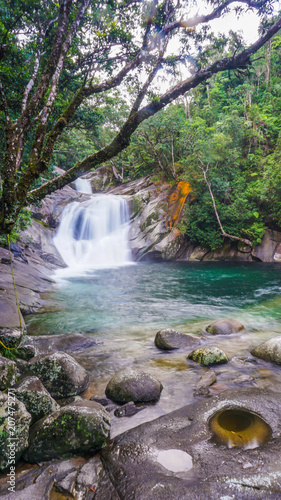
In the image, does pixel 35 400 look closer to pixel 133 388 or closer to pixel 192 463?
pixel 133 388

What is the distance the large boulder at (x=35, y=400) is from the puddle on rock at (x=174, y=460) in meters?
1.44

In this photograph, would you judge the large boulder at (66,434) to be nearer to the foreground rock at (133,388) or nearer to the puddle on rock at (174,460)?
the puddle on rock at (174,460)

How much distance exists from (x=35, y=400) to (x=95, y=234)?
66.1 ft

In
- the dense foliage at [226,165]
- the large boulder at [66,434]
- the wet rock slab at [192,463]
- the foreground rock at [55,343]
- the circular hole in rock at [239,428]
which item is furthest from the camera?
the dense foliage at [226,165]

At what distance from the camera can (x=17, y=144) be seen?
154 inches

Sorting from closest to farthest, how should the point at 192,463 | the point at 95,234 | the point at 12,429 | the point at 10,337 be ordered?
the point at 192,463
the point at 12,429
the point at 10,337
the point at 95,234

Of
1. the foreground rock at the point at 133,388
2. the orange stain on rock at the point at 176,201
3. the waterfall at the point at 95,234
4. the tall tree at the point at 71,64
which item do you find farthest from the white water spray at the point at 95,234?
the foreground rock at the point at 133,388

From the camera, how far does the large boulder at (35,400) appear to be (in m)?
3.15

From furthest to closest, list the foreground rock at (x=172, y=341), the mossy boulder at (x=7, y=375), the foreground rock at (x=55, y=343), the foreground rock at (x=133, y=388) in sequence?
the foreground rock at (x=172, y=341) < the foreground rock at (x=55, y=343) < the foreground rock at (x=133, y=388) < the mossy boulder at (x=7, y=375)

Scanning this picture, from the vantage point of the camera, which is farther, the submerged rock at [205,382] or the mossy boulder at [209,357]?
the mossy boulder at [209,357]

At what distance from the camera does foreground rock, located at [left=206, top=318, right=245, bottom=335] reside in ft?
22.0

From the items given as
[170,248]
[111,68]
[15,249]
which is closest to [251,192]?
[170,248]

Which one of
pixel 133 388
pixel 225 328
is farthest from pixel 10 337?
pixel 225 328

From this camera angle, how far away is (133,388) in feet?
12.5
